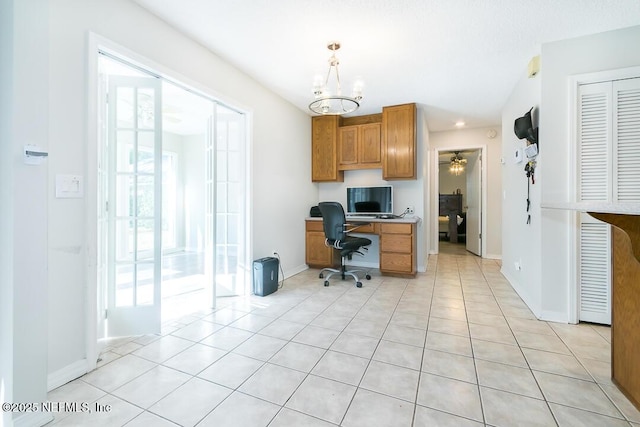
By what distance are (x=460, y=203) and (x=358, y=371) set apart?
7.60 metres

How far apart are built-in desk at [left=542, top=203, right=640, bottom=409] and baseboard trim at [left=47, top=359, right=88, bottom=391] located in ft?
9.87

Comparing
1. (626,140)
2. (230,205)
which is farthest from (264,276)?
(626,140)

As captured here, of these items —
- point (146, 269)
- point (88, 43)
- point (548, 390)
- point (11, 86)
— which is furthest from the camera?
point (146, 269)

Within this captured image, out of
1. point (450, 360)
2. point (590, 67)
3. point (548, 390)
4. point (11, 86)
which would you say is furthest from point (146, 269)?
point (590, 67)

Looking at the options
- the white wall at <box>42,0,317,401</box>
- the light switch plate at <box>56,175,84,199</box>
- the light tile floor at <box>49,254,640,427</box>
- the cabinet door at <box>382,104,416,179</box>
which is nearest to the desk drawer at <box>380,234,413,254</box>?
the cabinet door at <box>382,104,416,179</box>

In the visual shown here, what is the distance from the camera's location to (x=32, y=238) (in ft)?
4.38

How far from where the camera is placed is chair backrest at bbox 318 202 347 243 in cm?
354

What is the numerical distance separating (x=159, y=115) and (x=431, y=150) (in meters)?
5.13

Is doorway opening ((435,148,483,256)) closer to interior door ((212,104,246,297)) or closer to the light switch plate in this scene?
interior door ((212,104,246,297))

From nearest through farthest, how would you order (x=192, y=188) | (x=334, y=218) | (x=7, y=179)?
1. (x=7, y=179)
2. (x=334, y=218)
3. (x=192, y=188)

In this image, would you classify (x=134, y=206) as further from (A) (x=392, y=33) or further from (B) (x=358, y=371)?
(A) (x=392, y=33)

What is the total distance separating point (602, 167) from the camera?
2.32 metres

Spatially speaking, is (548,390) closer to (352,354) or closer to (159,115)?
(352,354)

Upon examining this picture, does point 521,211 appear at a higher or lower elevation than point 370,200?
lower
